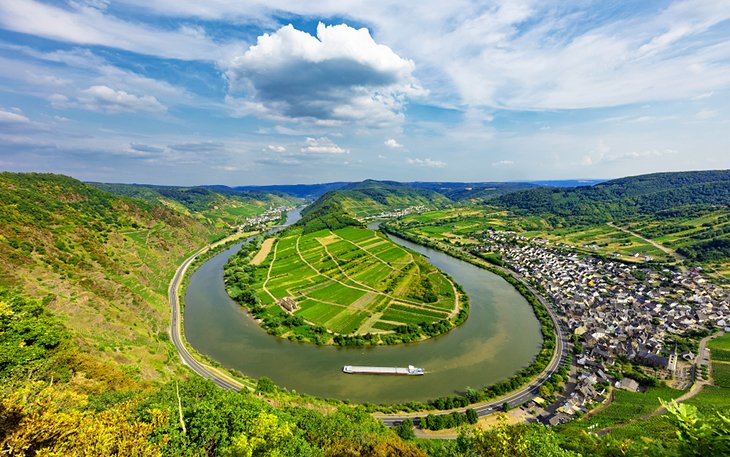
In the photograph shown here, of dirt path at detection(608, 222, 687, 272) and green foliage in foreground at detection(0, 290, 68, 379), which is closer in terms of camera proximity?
green foliage in foreground at detection(0, 290, 68, 379)

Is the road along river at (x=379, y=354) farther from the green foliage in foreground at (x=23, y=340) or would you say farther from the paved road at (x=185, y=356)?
the green foliage in foreground at (x=23, y=340)

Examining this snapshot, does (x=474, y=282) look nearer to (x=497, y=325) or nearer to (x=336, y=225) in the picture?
(x=497, y=325)

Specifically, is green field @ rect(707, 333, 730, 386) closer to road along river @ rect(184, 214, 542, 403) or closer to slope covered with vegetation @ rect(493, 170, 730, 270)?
road along river @ rect(184, 214, 542, 403)

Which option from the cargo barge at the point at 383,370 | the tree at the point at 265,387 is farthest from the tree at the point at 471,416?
the tree at the point at 265,387

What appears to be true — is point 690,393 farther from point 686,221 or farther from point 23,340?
point 686,221

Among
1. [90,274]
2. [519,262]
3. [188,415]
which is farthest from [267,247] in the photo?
[188,415]

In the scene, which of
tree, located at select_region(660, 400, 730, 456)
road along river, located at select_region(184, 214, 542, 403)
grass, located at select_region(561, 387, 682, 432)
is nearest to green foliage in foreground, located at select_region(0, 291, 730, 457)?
tree, located at select_region(660, 400, 730, 456)
